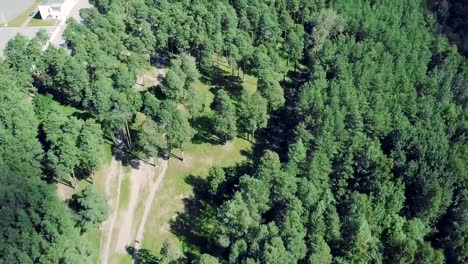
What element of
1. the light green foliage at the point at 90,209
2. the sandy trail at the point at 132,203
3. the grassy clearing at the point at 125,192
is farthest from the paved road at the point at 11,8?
the light green foliage at the point at 90,209

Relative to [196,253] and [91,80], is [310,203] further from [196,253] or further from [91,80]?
[91,80]

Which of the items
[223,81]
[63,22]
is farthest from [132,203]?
[63,22]

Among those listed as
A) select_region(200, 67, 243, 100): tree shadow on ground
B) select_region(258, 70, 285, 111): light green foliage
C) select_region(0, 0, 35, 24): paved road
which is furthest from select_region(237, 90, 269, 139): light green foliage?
select_region(0, 0, 35, 24): paved road

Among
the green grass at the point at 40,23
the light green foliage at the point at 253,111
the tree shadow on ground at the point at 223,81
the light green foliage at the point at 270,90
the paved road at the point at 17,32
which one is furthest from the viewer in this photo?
the green grass at the point at 40,23

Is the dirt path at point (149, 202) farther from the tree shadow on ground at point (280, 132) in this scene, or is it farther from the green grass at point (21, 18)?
the green grass at point (21, 18)

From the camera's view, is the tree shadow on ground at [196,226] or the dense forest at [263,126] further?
the tree shadow on ground at [196,226]

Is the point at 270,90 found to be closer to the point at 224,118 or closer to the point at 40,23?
the point at 224,118

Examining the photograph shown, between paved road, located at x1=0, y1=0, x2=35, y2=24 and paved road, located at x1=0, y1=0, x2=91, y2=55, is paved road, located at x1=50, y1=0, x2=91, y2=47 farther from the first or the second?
paved road, located at x1=0, y1=0, x2=35, y2=24
